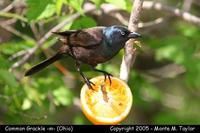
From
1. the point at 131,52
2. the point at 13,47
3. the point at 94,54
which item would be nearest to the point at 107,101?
the point at 94,54

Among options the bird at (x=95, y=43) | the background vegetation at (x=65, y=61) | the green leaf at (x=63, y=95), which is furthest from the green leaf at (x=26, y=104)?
the bird at (x=95, y=43)

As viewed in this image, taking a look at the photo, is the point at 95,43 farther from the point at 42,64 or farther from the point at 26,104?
the point at 26,104

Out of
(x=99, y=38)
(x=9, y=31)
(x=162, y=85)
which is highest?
(x=99, y=38)

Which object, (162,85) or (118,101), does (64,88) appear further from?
(162,85)

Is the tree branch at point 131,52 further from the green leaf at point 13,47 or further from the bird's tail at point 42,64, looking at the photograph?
the green leaf at point 13,47

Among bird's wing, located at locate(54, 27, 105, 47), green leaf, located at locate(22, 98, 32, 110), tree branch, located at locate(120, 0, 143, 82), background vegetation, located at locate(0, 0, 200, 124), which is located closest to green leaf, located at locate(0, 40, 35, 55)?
background vegetation, located at locate(0, 0, 200, 124)

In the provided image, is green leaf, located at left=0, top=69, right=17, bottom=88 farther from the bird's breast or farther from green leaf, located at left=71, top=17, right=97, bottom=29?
green leaf, located at left=71, top=17, right=97, bottom=29

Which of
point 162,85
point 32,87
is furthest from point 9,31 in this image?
point 162,85
